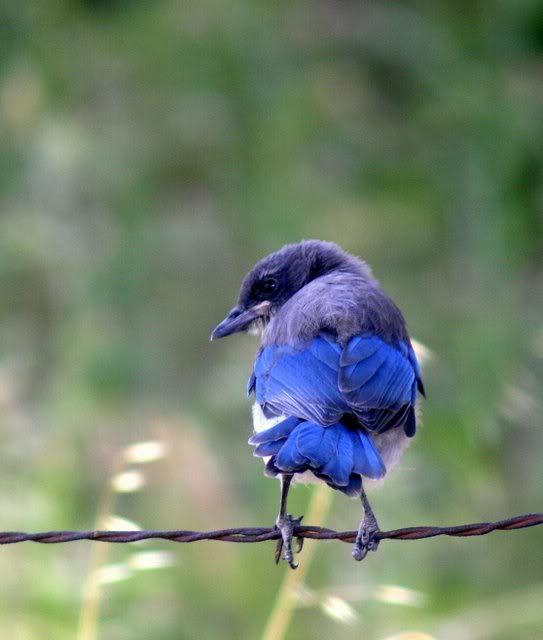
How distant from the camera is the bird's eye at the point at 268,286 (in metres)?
4.97

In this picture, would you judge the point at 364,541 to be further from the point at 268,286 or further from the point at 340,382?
the point at 268,286

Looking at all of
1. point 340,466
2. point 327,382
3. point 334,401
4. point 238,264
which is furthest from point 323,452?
point 238,264

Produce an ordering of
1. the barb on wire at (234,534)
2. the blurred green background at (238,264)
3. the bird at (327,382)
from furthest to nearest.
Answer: the blurred green background at (238,264), the bird at (327,382), the barb on wire at (234,534)

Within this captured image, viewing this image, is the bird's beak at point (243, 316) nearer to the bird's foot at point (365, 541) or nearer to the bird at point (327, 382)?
the bird at point (327, 382)

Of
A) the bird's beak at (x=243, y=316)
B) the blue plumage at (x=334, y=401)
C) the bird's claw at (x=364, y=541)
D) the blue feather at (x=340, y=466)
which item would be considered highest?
the bird's beak at (x=243, y=316)

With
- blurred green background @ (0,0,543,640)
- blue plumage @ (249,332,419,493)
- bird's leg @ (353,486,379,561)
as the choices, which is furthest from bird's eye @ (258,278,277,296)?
blurred green background @ (0,0,543,640)

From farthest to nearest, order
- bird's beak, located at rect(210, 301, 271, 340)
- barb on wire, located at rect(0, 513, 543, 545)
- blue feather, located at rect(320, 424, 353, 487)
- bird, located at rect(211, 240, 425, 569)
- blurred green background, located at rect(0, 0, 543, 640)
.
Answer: blurred green background, located at rect(0, 0, 543, 640) → bird's beak, located at rect(210, 301, 271, 340) → bird, located at rect(211, 240, 425, 569) → blue feather, located at rect(320, 424, 353, 487) → barb on wire, located at rect(0, 513, 543, 545)

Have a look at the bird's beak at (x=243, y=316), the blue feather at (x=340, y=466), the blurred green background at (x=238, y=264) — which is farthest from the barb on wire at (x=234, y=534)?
the blurred green background at (x=238, y=264)

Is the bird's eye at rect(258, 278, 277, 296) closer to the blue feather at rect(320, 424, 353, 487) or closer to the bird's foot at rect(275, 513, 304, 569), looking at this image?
the bird's foot at rect(275, 513, 304, 569)

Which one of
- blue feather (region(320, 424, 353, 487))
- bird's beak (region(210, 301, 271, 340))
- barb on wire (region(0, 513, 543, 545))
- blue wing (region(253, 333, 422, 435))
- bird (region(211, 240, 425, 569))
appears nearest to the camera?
barb on wire (region(0, 513, 543, 545))

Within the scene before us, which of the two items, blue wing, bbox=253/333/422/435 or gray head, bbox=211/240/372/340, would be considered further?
A: gray head, bbox=211/240/372/340

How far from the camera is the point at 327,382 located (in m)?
4.02

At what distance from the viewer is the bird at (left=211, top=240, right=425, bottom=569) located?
12.0ft

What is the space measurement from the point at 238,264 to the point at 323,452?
6.10 metres
